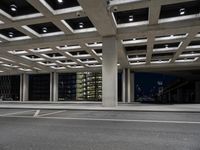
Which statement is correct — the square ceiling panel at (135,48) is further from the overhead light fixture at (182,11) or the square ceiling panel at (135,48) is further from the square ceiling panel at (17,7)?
the square ceiling panel at (17,7)

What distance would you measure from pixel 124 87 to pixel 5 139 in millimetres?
26787

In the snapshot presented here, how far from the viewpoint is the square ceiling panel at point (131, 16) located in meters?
12.2

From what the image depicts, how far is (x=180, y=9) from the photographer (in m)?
11.7

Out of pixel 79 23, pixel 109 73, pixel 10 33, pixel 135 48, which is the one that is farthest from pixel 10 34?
pixel 135 48

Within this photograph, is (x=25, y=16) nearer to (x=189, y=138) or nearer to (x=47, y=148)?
(x=47, y=148)

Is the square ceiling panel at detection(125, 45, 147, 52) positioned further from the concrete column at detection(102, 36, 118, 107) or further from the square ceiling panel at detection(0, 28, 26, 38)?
the square ceiling panel at detection(0, 28, 26, 38)

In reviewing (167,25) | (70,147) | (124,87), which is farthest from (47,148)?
(124,87)

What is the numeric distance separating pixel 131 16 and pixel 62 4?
4.29 metres

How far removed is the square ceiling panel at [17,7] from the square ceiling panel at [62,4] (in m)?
1.28

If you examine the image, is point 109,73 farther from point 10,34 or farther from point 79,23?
Result: point 10,34

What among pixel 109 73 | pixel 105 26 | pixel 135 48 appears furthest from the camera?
pixel 135 48

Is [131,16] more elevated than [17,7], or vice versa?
[17,7]

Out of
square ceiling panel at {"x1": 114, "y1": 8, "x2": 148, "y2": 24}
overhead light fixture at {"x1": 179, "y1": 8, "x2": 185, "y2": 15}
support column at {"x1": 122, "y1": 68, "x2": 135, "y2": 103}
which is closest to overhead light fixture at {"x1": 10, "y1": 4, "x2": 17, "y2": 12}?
square ceiling panel at {"x1": 114, "y1": 8, "x2": 148, "y2": 24}

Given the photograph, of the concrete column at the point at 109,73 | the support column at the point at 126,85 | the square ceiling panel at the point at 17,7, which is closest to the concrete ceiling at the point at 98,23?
the square ceiling panel at the point at 17,7
